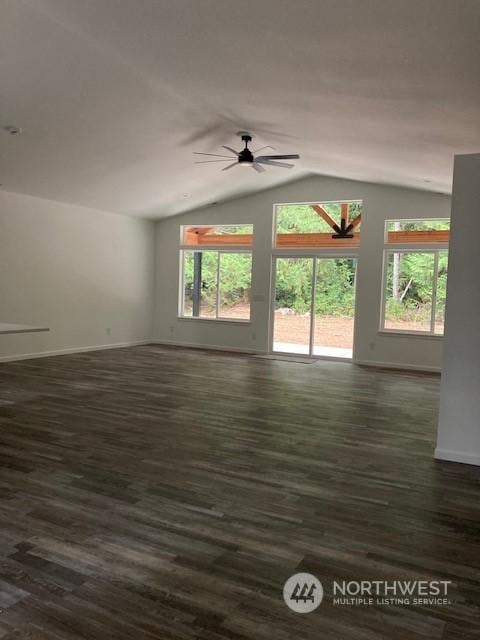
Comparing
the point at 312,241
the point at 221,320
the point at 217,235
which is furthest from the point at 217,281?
the point at 312,241

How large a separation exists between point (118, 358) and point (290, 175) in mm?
4618

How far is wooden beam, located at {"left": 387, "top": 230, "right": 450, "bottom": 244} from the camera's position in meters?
8.40

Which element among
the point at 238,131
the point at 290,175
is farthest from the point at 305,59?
the point at 290,175

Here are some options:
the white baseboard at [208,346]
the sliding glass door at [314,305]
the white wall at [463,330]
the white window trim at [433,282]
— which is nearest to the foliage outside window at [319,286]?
the sliding glass door at [314,305]

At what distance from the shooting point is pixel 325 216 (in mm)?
9438

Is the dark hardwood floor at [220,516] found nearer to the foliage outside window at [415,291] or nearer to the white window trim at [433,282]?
the white window trim at [433,282]

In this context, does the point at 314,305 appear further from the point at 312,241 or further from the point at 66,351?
the point at 66,351

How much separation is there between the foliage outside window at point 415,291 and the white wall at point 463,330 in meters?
4.91

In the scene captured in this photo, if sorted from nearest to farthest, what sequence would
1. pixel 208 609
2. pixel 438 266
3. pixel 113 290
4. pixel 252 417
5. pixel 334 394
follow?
1. pixel 208 609
2. pixel 252 417
3. pixel 334 394
4. pixel 438 266
5. pixel 113 290

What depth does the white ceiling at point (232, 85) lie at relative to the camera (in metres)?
3.00

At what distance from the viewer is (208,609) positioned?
191cm

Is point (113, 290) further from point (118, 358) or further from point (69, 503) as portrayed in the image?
point (69, 503)

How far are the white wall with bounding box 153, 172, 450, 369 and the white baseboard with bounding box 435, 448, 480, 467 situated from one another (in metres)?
4.84

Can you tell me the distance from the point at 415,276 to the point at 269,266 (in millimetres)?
2796
